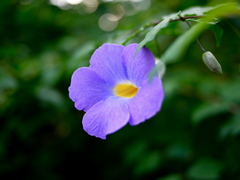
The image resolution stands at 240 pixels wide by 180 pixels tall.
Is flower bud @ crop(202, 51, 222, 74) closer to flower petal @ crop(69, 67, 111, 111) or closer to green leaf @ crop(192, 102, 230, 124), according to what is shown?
flower petal @ crop(69, 67, 111, 111)

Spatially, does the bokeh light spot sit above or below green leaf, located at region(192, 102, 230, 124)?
above

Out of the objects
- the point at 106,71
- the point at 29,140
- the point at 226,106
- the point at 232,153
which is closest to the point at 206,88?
the point at 226,106

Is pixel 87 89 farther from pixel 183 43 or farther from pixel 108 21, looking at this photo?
pixel 108 21

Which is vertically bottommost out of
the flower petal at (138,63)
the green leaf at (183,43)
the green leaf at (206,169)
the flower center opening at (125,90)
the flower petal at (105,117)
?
the green leaf at (206,169)

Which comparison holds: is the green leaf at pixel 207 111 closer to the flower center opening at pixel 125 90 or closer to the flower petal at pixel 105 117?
the flower center opening at pixel 125 90

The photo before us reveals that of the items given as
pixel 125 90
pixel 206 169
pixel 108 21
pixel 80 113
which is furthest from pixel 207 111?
pixel 108 21

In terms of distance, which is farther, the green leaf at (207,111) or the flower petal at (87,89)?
the green leaf at (207,111)

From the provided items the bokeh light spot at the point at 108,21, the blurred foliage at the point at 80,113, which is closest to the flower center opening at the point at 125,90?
the blurred foliage at the point at 80,113

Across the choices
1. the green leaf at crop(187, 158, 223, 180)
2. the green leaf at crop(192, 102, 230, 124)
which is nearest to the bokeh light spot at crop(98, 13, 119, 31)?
the green leaf at crop(192, 102, 230, 124)

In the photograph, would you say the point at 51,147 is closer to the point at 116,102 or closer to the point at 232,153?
the point at 232,153
